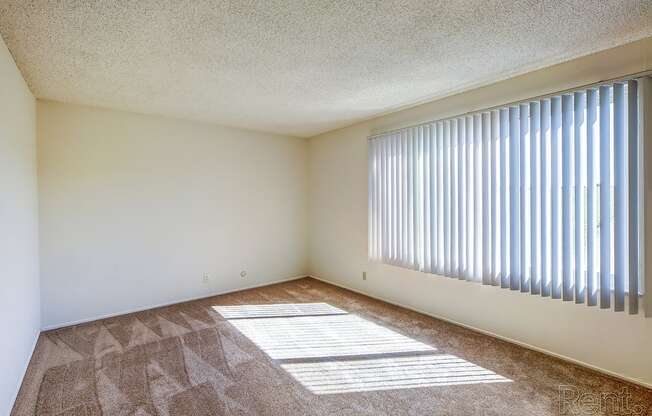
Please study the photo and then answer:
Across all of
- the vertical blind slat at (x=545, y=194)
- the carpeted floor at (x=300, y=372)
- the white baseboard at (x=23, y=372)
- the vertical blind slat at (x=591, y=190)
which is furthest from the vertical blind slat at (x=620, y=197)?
the white baseboard at (x=23, y=372)

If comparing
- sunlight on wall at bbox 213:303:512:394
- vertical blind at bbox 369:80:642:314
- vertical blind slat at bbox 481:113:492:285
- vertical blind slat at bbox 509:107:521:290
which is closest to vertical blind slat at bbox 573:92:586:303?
vertical blind at bbox 369:80:642:314

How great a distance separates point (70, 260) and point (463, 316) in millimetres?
4391

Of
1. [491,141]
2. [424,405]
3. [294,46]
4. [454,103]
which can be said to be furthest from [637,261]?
[294,46]

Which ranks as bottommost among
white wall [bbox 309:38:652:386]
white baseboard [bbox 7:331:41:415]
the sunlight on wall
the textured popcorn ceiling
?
the sunlight on wall

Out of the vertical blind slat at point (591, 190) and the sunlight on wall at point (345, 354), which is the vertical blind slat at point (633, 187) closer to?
the vertical blind slat at point (591, 190)

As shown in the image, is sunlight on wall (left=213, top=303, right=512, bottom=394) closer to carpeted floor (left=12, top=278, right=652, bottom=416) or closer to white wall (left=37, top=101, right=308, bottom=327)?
carpeted floor (left=12, top=278, right=652, bottom=416)

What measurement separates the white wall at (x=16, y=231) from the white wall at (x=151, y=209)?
0.29 meters

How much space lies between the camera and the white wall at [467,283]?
225 centimetres

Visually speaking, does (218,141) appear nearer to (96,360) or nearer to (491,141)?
(96,360)

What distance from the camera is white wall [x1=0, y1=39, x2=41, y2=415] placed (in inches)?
77.9

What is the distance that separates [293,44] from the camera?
2139mm

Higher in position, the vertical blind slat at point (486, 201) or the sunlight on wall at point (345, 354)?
the vertical blind slat at point (486, 201)

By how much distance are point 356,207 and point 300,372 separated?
254 cm

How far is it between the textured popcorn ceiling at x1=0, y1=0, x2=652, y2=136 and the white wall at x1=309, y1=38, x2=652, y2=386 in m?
0.18
